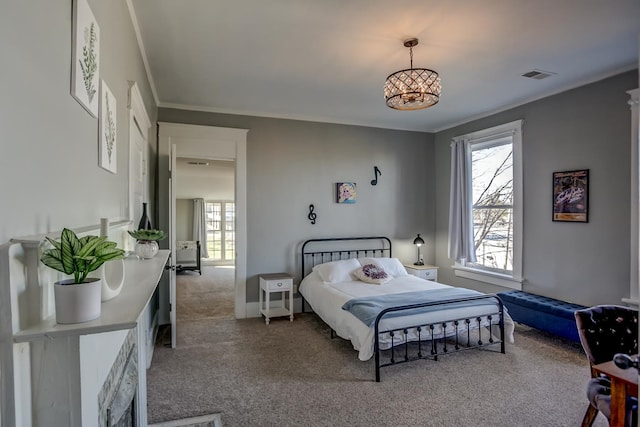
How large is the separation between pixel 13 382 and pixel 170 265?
10.1 ft

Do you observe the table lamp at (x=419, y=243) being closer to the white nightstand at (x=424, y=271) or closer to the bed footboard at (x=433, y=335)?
the white nightstand at (x=424, y=271)

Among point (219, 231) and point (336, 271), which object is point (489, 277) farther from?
point (219, 231)

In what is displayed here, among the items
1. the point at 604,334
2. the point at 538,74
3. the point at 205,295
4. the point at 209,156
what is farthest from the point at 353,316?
the point at 205,295

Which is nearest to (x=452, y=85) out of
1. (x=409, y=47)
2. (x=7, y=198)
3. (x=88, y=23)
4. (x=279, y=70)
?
(x=409, y=47)

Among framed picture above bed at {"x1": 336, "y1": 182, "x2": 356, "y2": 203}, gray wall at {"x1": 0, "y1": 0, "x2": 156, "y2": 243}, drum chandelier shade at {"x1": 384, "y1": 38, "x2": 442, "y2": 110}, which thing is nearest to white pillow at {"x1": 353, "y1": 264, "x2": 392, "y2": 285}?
framed picture above bed at {"x1": 336, "y1": 182, "x2": 356, "y2": 203}

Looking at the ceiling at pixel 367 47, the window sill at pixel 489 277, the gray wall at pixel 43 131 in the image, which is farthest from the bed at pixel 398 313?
the gray wall at pixel 43 131

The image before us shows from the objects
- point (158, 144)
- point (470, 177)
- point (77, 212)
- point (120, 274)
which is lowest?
point (120, 274)

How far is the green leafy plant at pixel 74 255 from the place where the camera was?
0.84 m

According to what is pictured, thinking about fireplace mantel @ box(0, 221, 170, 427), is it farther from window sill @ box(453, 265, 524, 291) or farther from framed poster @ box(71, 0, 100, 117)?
window sill @ box(453, 265, 524, 291)

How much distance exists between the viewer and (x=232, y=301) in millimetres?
5801

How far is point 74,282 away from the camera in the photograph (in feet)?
2.96

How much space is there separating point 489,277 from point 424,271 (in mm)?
919

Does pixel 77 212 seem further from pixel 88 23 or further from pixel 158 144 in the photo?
pixel 158 144

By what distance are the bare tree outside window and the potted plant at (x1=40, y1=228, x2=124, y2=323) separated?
4.85 metres
